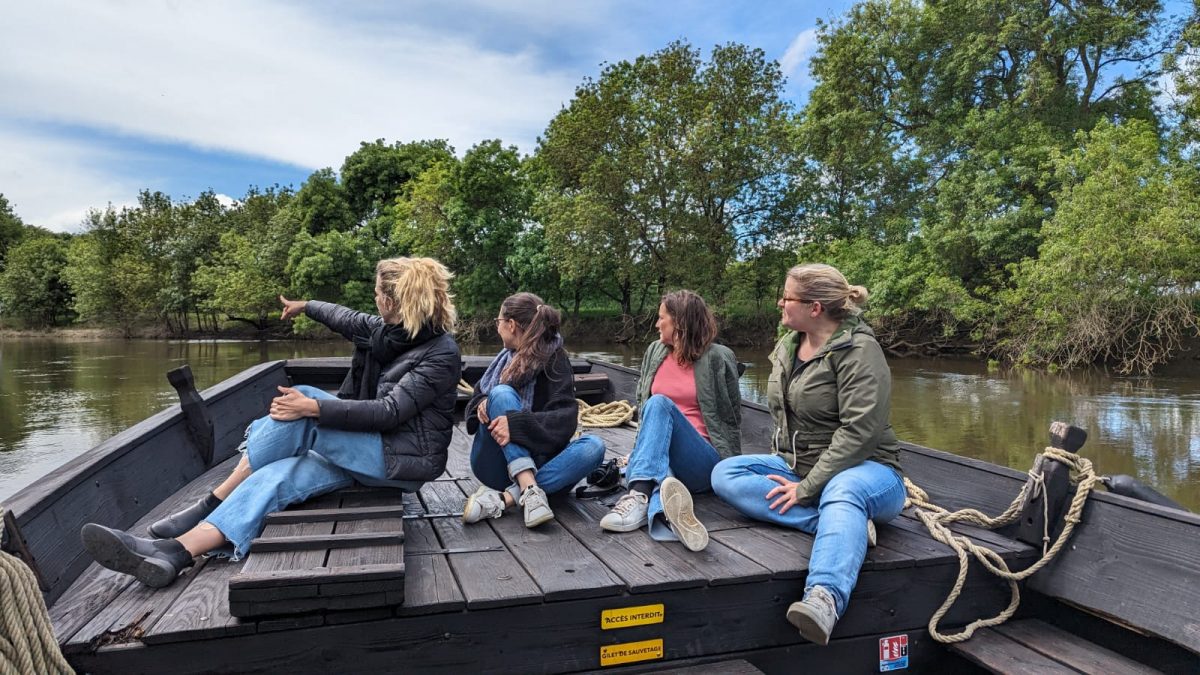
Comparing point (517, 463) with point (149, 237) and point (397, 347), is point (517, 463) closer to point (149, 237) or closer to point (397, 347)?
point (397, 347)

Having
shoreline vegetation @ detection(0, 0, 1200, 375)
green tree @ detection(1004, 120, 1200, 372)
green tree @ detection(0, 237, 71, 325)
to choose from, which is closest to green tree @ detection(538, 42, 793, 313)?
shoreline vegetation @ detection(0, 0, 1200, 375)

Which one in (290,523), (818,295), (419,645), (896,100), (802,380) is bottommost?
(419,645)

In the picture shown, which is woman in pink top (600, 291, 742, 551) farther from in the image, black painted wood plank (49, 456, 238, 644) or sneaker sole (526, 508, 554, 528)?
black painted wood plank (49, 456, 238, 644)

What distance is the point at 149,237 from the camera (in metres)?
40.2

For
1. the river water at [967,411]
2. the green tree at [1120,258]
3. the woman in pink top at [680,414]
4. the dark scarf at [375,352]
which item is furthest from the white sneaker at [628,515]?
the green tree at [1120,258]

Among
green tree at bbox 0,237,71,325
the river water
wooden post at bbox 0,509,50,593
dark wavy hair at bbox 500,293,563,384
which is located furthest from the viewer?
green tree at bbox 0,237,71,325

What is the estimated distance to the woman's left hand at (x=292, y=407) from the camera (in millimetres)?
2357

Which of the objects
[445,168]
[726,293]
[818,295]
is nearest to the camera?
[818,295]

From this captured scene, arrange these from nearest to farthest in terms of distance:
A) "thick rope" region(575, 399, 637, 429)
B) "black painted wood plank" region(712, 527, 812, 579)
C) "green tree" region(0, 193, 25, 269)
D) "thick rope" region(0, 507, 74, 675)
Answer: "thick rope" region(0, 507, 74, 675), "black painted wood plank" region(712, 527, 812, 579), "thick rope" region(575, 399, 637, 429), "green tree" region(0, 193, 25, 269)

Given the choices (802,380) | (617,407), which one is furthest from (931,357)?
(802,380)

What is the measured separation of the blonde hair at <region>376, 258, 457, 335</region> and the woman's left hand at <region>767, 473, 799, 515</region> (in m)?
1.28

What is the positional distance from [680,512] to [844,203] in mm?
23602

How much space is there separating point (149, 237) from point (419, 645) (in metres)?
45.4

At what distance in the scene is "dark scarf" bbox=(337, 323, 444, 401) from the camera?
2.70 metres
